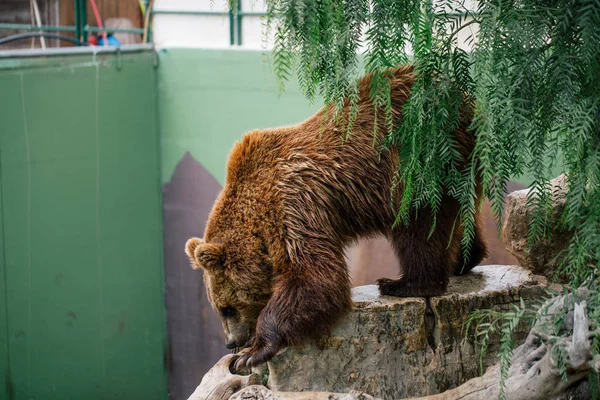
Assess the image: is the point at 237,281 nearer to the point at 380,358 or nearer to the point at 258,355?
the point at 258,355

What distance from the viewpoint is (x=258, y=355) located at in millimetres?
4109

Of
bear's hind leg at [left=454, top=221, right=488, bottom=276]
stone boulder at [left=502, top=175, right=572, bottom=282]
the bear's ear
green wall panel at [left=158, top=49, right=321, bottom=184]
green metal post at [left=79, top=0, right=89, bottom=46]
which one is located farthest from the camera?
green metal post at [left=79, top=0, right=89, bottom=46]

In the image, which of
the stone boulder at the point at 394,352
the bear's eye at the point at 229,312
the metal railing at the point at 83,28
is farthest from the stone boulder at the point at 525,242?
the metal railing at the point at 83,28

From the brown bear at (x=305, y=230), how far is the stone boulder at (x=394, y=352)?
5.0 inches

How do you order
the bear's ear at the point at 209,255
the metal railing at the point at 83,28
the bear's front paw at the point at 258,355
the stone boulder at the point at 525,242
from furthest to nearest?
the metal railing at the point at 83,28
the stone boulder at the point at 525,242
the bear's ear at the point at 209,255
the bear's front paw at the point at 258,355

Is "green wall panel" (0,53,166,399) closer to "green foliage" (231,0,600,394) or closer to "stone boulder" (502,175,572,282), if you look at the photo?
"stone boulder" (502,175,572,282)

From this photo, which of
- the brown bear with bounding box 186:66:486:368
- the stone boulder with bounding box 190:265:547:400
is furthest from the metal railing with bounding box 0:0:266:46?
the stone boulder with bounding box 190:265:547:400

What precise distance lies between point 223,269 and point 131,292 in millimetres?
4482

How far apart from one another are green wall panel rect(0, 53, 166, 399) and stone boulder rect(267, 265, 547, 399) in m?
4.28

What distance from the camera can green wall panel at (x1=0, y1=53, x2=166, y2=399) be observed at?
7.53 m

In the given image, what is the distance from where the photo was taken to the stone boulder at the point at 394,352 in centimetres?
423

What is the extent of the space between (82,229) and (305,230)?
4523mm

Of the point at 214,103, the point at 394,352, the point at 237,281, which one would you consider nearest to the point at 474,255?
the point at 394,352

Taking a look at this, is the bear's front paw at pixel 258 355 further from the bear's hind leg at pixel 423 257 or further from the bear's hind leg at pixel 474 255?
the bear's hind leg at pixel 474 255
